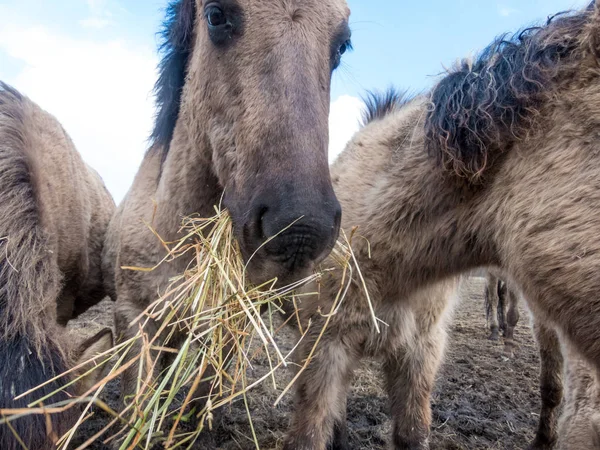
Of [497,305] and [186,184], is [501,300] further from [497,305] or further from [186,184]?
[186,184]

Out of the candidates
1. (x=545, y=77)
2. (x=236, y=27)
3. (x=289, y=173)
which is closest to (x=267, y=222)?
(x=289, y=173)

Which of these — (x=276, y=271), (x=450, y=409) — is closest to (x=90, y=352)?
(x=276, y=271)

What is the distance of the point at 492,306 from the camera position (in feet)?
28.1

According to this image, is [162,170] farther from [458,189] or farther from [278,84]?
[458,189]

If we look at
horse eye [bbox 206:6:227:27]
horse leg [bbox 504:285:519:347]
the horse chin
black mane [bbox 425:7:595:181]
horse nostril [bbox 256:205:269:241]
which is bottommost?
horse leg [bbox 504:285:519:347]

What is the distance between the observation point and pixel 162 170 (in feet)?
10.5

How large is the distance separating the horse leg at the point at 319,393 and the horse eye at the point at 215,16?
189 cm

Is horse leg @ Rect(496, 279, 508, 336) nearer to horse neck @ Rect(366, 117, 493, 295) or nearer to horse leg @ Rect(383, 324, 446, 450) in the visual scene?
horse leg @ Rect(383, 324, 446, 450)

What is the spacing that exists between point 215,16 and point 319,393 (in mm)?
2227

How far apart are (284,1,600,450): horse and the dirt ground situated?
932 millimetres

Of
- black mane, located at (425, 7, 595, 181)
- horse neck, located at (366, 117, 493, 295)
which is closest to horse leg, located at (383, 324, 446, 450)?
horse neck, located at (366, 117, 493, 295)

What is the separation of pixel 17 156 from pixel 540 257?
292 centimetres

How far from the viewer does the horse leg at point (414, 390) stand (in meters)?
3.13

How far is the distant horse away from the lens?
1768 mm
